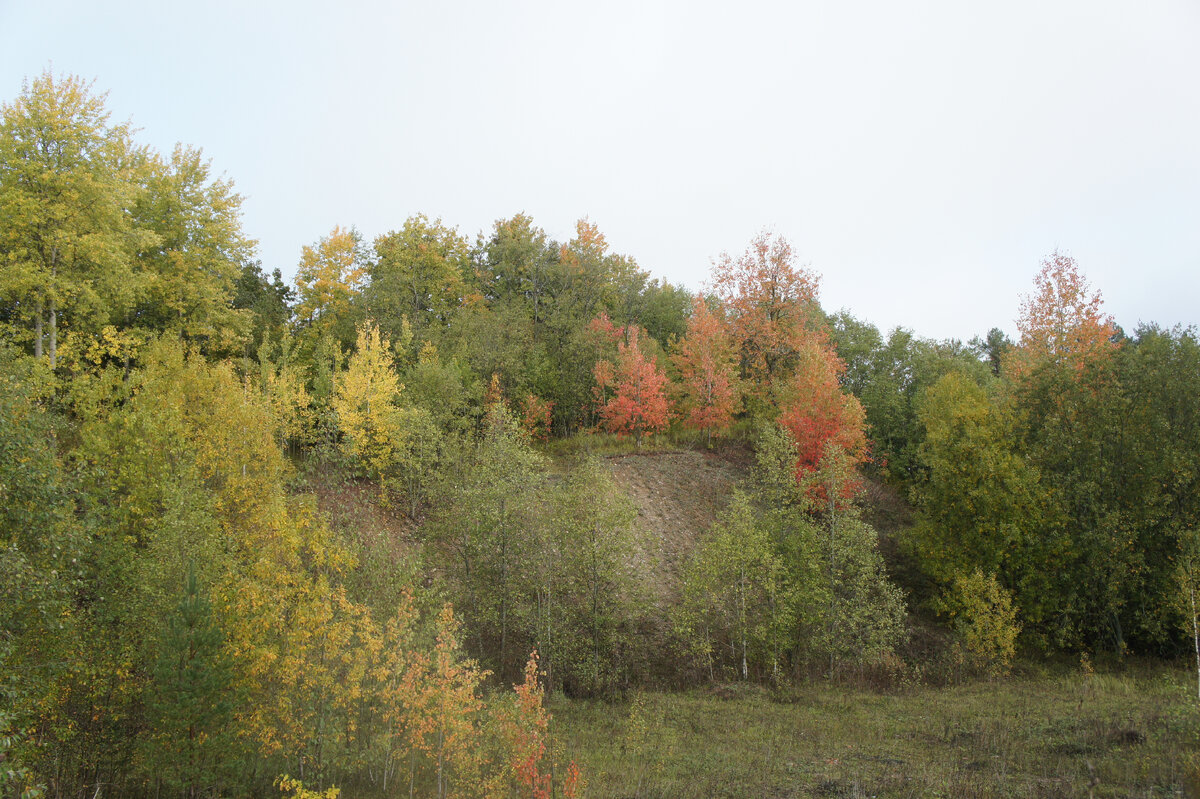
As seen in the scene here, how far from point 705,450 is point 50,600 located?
39.6 m

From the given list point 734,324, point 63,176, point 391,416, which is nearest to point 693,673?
point 391,416

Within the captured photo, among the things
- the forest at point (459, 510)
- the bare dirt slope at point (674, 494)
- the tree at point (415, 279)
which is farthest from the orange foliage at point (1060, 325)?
the tree at point (415, 279)

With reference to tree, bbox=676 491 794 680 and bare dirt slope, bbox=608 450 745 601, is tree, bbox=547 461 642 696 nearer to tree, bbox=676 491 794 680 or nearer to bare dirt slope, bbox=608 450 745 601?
tree, bbox=676 491 794 680

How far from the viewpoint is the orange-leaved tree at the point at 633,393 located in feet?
149

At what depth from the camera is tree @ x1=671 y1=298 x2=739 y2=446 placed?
1831 inches

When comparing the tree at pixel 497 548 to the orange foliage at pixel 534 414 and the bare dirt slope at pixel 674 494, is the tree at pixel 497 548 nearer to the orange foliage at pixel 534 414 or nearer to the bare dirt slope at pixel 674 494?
the bare dirt slope at pixel 674 494

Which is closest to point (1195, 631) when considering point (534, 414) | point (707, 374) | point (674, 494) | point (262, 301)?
point (674, 494)

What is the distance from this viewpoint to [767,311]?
1973 inches

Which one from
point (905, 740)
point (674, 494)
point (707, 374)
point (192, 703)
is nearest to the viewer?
point (192, 703)

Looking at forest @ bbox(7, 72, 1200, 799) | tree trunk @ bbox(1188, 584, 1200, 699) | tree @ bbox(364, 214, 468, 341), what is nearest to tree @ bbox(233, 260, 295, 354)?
forest @ bbox(7, 72, 1200, 799)

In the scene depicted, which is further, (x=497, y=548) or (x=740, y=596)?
(x=740, y=596)

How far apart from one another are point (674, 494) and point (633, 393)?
7.14 meters

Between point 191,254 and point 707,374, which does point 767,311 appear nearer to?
point 707,374

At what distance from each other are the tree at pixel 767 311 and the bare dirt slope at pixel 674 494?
619cm
